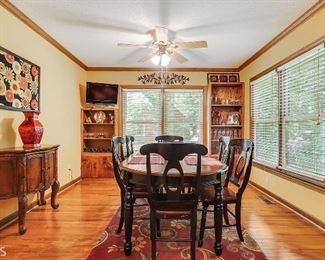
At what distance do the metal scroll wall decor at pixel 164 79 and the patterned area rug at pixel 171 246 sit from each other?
3746mm

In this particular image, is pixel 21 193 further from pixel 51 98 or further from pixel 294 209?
pixel 294 209

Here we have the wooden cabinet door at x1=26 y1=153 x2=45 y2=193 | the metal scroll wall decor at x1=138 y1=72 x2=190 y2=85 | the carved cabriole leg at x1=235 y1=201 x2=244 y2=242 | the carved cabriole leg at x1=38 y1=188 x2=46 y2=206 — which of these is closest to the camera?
the carved cabriole leg at x1=235 y1=201 x2=244 y2=242

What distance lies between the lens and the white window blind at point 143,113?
237 inches

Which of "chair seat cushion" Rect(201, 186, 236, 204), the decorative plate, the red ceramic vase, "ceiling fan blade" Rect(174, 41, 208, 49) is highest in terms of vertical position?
"ceiling fan blade" Rect(174, 41, 208, 49)

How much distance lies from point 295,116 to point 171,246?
2.39 metres

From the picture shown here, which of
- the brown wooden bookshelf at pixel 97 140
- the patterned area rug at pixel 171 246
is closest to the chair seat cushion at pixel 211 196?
the patterned area rug at pixel 171 246

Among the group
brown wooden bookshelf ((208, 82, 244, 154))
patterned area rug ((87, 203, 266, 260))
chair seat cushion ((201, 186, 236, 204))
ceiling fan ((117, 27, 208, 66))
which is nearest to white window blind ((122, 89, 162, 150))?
brown wooden bookshelf ((208, 82, 244, 154))

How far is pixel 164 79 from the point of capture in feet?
19.5

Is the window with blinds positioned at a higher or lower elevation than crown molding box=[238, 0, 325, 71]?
lower

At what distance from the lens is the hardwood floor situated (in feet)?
7.54

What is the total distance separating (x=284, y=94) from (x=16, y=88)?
3611 millimetres

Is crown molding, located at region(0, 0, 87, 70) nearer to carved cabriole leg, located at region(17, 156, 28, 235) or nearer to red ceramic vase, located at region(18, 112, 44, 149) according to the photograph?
red ceramic vase, located at region(18, 112, 44, 149)

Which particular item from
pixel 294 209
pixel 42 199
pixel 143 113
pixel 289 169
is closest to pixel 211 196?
pixel 294 209

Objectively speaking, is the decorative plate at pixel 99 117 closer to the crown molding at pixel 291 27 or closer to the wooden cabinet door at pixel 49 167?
the wooden cabinet door at pixel 49 167
